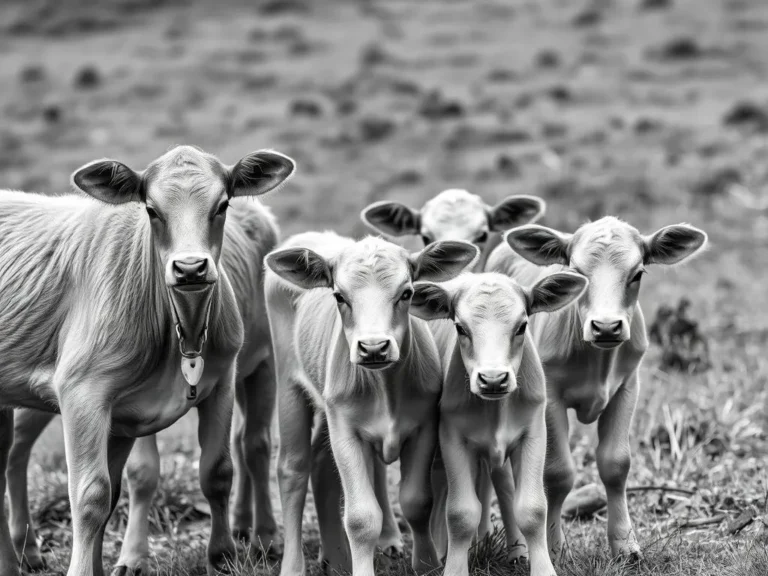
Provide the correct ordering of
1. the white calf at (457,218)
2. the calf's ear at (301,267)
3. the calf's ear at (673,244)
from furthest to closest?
1. the white calf at (457,218)
2. the calf's ear at (673,244)
3. the calf's ear at (301,267)

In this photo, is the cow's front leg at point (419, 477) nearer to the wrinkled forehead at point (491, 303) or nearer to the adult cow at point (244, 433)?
the wrinkled forehead at point (491, 303)

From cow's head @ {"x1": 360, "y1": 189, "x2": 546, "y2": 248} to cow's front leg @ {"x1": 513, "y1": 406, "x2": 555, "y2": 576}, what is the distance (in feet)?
7.39

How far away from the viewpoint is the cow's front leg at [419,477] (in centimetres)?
613

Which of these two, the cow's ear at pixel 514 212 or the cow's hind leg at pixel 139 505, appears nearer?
the cow's hind leg at pixel 139 505

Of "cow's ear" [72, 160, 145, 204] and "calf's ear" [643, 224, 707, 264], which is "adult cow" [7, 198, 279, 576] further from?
"calf's ear" [643, 224, 707, 264]

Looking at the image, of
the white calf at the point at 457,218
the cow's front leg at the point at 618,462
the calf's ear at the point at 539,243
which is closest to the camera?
the cow's front leg at the point at 618,462

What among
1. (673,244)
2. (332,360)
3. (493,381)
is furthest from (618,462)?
(332,360)

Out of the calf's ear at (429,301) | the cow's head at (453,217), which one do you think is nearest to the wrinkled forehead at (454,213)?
the cow's head at (453,217)

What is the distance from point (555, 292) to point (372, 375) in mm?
1001

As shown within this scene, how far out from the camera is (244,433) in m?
7.89

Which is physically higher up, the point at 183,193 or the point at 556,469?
the point at 183,193

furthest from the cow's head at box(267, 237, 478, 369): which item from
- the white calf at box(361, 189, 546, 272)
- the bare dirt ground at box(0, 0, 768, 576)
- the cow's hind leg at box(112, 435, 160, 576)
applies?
the white calf at box(361, 189, 546, 272)

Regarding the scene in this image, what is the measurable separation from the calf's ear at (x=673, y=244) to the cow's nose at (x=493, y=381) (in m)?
1.40

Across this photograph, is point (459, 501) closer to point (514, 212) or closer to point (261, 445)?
point (261, 445)
